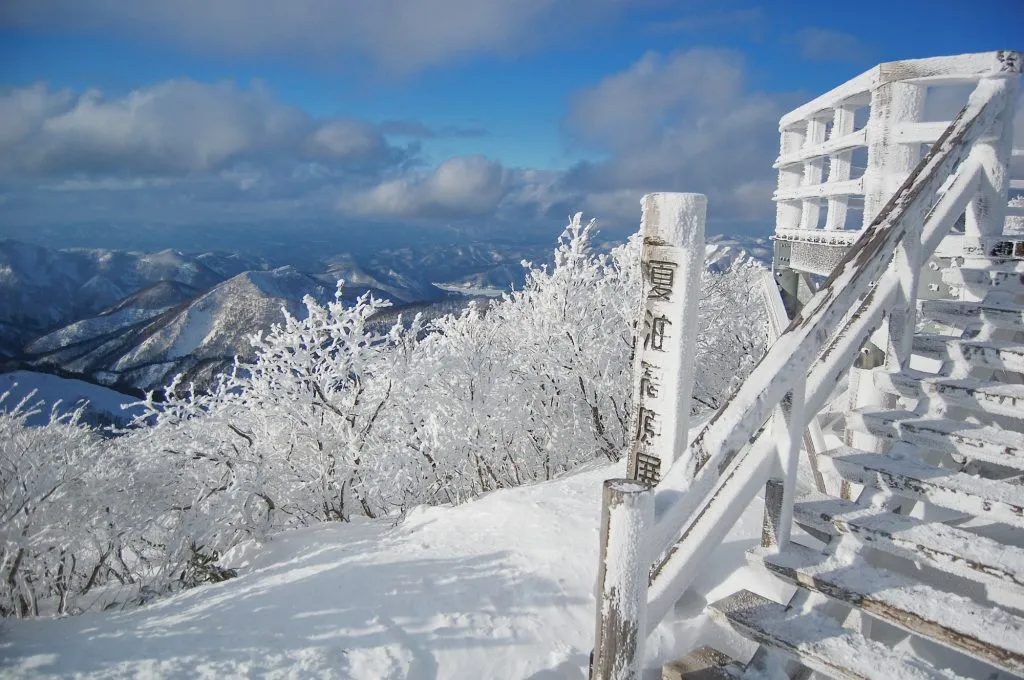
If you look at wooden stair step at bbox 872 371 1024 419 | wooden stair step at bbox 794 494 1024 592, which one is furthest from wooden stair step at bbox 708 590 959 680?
wooden stair step at bbox 872 371 1024 419

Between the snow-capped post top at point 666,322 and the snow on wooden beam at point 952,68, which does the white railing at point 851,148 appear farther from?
the snow-capped post top at point 666,322

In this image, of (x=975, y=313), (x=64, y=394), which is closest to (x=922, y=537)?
(x=975, y=313)

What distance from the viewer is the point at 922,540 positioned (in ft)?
8.38

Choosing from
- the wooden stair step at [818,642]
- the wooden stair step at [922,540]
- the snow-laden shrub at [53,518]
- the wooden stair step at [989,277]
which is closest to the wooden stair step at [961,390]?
the wooden stair step at [922,540]

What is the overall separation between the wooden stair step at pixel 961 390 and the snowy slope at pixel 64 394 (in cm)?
7948

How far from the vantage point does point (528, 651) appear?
3389 millimetres

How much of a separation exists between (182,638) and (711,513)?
3859mm

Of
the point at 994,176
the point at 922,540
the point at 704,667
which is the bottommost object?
the point at 704,667

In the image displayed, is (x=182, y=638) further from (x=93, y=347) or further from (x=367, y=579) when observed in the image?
(x=93, y=347)

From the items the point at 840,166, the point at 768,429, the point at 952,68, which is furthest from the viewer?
the point at 840,166

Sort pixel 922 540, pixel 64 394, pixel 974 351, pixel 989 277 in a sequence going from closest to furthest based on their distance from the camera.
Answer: pixel 922 540 < pixel 974 351 < pixel 989 277 < pixel 64 394

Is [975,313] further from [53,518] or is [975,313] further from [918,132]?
[53,518]

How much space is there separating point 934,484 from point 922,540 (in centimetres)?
35

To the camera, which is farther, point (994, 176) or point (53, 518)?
point (53, 518)
